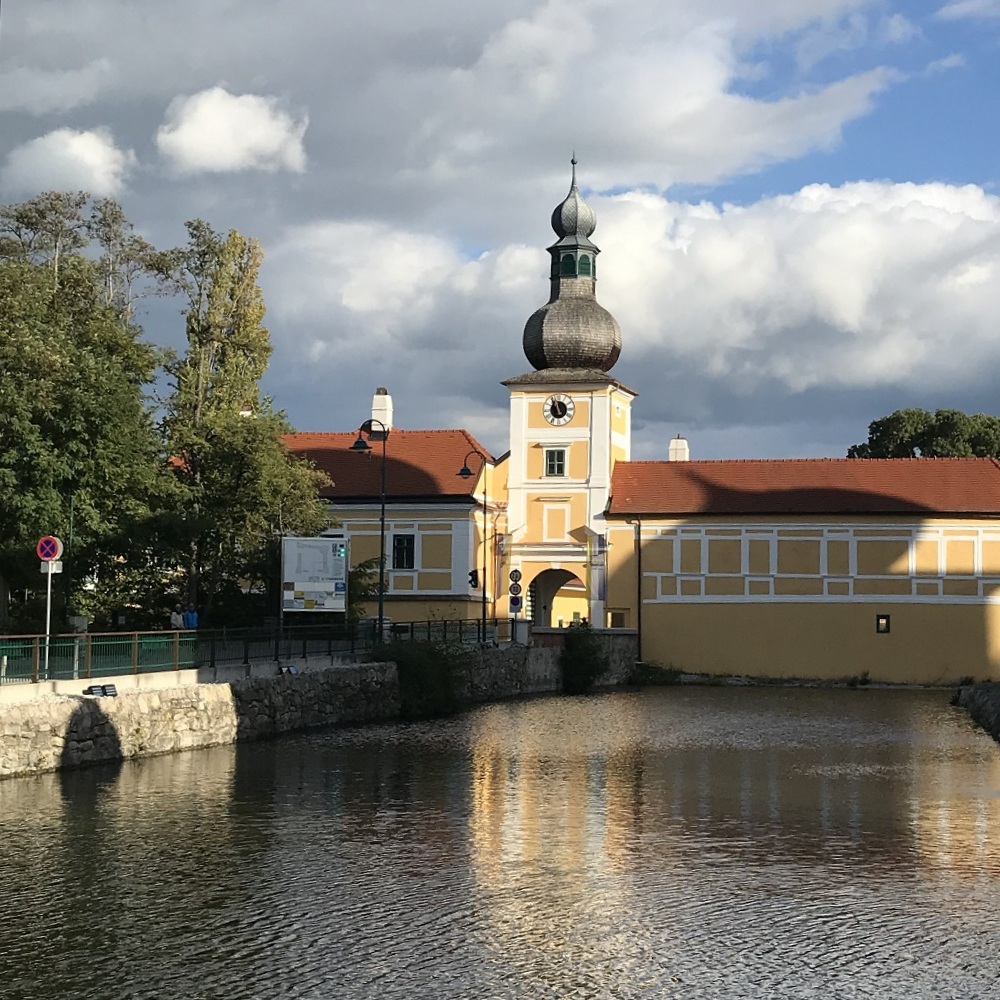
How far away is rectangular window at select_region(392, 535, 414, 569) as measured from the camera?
5552 centimetres

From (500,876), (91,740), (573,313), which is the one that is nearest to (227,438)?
(91,740)

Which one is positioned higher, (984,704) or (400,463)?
(400,463)

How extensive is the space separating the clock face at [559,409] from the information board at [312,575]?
928 inches

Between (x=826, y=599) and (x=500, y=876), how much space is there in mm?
38608

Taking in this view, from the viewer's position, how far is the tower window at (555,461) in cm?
5534

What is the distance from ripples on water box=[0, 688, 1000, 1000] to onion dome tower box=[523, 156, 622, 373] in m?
31.1

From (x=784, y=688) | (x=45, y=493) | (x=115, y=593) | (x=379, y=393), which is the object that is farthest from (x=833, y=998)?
(x=379, y=393)

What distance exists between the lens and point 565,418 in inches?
2190

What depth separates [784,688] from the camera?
163 ft

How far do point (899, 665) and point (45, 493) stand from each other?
30.8m

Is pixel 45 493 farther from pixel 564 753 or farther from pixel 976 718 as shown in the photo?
pixel 976 718

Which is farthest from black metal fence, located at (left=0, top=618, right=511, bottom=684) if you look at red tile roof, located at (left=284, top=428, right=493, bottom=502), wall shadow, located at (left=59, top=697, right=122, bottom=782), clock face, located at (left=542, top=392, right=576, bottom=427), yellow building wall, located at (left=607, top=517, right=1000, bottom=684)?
clock face, located at (left=542, top=392, right=576, bottom=427)

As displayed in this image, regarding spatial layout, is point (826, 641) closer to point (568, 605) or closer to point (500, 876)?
point (568, 605)

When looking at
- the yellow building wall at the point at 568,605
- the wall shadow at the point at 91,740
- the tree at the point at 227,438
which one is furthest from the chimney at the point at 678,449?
the wall shadow at the point at 91,740
